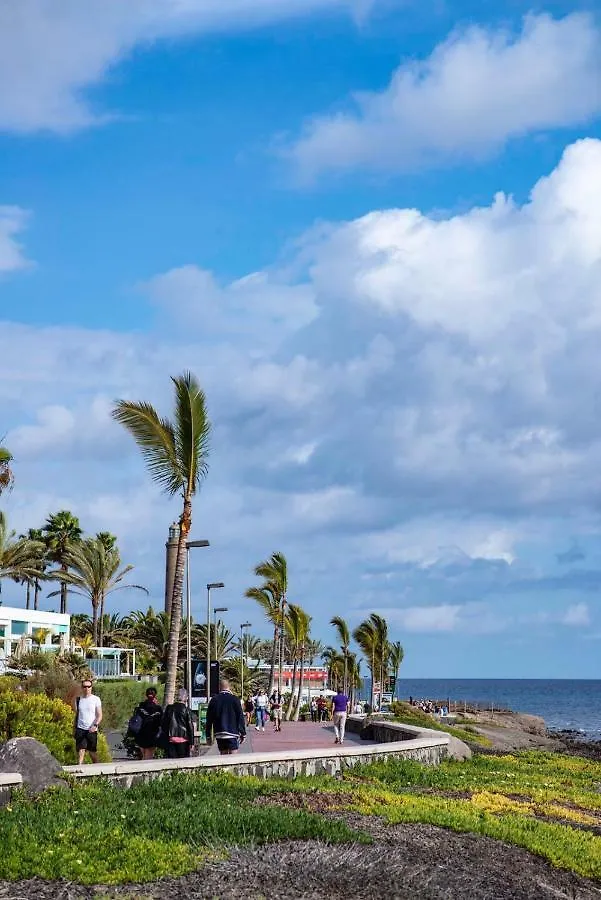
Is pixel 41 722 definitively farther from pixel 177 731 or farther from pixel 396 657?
pixel 396 657

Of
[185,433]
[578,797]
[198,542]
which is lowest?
[578,797]

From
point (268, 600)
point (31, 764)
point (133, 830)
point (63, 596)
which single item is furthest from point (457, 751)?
point (63, 596)

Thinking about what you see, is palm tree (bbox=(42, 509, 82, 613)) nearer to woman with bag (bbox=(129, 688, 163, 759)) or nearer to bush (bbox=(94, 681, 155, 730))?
bush (bbox=(94, 681, 155, 730))

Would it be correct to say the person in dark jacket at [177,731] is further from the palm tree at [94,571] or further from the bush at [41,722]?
the palm tree at [94,571]

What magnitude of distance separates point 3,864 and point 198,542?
67.1 ft

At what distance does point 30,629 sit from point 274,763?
44939mm

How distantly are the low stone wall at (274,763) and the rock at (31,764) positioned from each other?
1.46ft

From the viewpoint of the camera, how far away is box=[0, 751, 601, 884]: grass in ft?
31.3

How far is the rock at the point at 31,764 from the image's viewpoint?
12.6m

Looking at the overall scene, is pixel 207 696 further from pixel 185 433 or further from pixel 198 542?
pixel 185 433

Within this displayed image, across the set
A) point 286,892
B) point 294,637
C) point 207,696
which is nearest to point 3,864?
point 286,892

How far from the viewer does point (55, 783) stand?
42.0ft

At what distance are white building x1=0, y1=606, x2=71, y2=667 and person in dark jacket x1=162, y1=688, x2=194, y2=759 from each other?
3347 centimetres

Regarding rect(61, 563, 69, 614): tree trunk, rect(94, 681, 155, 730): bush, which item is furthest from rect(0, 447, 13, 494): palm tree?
rect(61, 563, 69, 614): tree trunk
